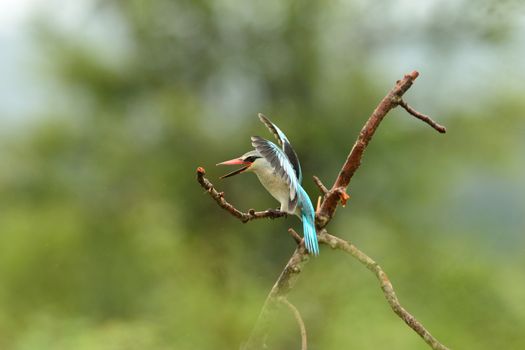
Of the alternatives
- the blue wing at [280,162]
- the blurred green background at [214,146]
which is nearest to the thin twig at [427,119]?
the blue wing at [280,162]

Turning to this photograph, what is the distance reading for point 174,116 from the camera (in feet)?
22.5

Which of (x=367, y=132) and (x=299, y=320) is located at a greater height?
(x=367, y=132)

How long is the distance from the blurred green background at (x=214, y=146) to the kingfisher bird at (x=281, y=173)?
13.8 feet

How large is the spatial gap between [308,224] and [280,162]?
8 cm

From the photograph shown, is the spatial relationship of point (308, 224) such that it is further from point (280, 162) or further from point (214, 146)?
point (214, 146)

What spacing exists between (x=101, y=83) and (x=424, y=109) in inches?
130

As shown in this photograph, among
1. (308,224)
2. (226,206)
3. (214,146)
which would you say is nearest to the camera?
(226,206)

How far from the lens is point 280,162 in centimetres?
70

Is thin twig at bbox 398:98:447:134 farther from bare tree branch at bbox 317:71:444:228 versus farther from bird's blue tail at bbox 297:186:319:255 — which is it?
bird's blue tail at bbox 297:186:319:255

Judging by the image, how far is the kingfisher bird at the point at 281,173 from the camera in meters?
0.68

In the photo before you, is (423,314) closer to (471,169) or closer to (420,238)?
(420,238)

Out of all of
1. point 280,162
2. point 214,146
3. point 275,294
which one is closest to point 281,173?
point 280,162

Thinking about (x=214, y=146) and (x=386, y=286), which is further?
(x=214, y=146)

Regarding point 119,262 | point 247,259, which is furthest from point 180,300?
point 119,262
